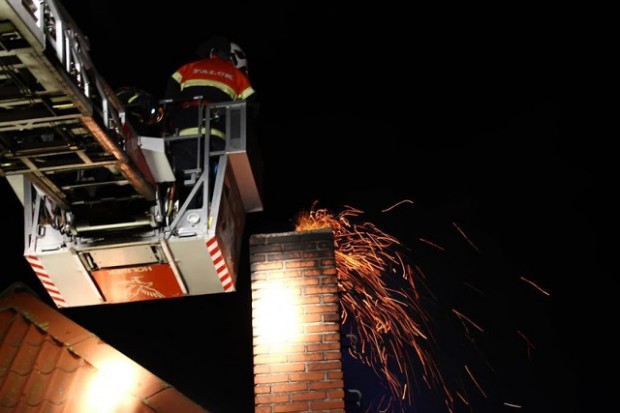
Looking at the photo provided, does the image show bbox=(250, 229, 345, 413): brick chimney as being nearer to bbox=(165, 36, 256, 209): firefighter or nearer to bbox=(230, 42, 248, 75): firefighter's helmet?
bbox=(165, 36, 256, 209): firefighter

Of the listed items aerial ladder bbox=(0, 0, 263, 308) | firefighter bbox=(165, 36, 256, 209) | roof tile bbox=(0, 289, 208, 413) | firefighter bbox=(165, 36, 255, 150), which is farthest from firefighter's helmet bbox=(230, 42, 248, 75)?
roof tile bbox=(0, 289, 208, 413)

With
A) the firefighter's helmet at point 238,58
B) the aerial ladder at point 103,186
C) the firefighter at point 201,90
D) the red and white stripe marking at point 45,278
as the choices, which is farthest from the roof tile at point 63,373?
the firefighter's helmet at point 238,58

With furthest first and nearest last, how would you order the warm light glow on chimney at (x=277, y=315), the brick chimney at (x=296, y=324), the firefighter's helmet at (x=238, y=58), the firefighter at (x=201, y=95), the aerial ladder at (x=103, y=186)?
the firefighter's helmet at (x=238, y=58) < the firefighter at (x=201, y=95) < the warm light glow on chimney at (x=277, y=315) < the brick chimney at (x=296, y=324) < the aerial ladder at (x=103, y=186)

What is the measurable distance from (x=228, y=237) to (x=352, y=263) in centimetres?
255

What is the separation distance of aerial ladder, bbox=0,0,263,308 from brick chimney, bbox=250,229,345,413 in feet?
3.19

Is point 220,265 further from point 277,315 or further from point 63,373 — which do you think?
point 63,373

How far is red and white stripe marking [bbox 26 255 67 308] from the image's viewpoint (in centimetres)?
587

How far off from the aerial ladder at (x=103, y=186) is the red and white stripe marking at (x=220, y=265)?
12 millimetres

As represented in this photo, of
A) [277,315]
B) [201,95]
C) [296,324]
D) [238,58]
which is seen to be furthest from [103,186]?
[238,58]

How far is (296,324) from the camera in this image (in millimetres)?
4754

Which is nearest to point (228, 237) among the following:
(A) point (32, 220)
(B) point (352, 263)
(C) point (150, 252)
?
(C) point (150, 252)

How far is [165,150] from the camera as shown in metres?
5.84

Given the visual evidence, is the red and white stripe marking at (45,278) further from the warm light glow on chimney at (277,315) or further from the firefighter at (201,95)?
the warm light glow on chimney at (277,315)

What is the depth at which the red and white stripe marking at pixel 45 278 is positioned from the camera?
231 inches
